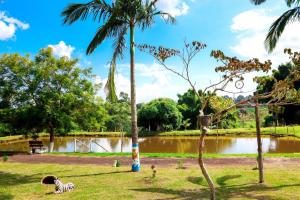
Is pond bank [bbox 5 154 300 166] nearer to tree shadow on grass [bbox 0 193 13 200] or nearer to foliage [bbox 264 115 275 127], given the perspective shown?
tree shadow on grass [bbox 0 193 13 200]

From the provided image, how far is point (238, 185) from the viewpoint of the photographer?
12117 millimetres

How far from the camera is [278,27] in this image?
1424 cm

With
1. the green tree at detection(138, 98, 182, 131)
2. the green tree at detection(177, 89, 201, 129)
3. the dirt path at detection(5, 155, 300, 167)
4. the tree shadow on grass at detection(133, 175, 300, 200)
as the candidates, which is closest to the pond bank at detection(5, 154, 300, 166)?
the dirt path at detection(5, 155, 300, 167)

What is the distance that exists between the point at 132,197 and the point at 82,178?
3887 millimetres

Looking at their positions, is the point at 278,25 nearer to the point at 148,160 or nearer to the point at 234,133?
the point at 148,160

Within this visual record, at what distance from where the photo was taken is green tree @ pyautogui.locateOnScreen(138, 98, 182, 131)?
173 feet

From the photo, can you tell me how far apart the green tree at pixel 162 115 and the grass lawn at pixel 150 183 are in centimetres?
3652

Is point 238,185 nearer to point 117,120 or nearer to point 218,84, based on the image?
point 218,84

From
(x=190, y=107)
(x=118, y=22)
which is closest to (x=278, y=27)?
(x=118, y=22)

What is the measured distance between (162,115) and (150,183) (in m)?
40.0

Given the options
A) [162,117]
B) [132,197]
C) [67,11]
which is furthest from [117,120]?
[132,197]

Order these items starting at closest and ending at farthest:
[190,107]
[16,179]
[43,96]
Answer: [16,179], [43,96], [190,107]

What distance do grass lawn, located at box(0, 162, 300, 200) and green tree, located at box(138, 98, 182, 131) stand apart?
36.5 meters

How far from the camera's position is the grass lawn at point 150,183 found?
35.7 feet
